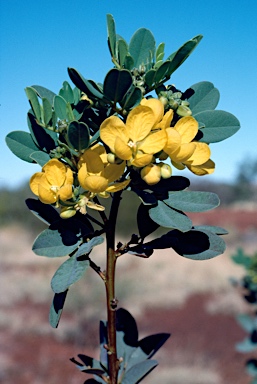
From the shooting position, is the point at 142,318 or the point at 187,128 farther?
the point at 142,318

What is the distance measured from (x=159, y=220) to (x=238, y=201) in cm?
3375

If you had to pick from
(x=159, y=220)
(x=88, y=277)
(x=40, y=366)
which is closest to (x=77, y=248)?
(x=159, y=220)

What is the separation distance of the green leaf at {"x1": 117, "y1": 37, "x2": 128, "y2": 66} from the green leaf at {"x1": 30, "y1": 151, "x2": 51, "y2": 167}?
246 mm

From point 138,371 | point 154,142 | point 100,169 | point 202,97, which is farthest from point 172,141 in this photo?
point 138,371

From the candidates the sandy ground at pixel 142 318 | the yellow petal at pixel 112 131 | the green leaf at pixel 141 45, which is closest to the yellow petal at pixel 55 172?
the yellow petal at pixel 112 131

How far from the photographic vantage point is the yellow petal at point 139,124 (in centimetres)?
86

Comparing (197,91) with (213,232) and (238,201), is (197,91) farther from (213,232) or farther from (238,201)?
(238,201)

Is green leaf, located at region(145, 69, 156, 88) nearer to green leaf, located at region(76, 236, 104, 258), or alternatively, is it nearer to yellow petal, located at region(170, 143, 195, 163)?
yellow petal, located at region(170, 143, 195, 163)

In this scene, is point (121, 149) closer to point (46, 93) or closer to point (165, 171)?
point (165, 171)

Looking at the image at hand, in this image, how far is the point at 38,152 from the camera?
0.99m

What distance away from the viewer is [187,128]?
0.91 metres

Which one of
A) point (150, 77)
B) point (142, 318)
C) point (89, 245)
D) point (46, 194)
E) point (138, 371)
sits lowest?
point (142, 318)

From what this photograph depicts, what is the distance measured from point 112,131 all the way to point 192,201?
0.74 feet

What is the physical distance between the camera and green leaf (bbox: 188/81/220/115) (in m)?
1.06
